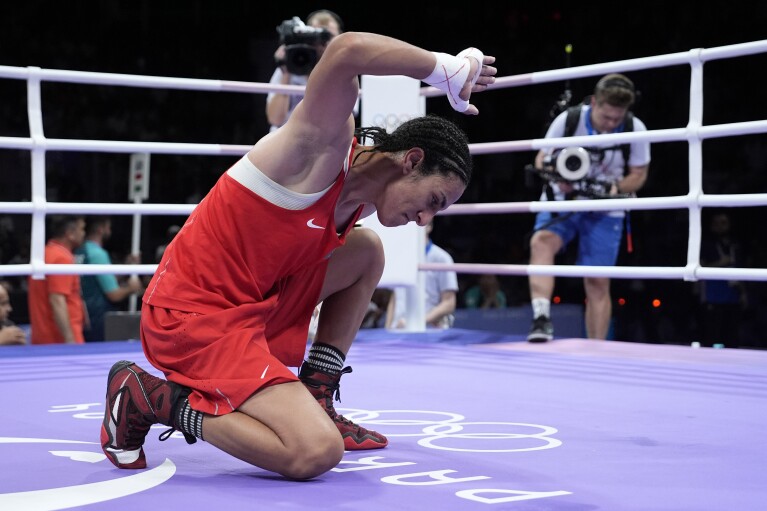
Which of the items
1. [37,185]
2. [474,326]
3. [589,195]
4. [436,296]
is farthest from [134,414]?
[474,326]

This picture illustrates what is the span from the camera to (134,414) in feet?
5.07

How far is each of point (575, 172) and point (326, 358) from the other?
76.3 inches

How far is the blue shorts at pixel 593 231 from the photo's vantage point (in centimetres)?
362

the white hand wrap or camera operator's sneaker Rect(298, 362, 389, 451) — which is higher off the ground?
the white hand wrap

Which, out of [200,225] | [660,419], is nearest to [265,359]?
[200,225]

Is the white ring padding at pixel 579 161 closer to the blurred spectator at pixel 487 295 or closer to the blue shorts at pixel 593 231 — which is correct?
the blue shorts at pixel 593 231

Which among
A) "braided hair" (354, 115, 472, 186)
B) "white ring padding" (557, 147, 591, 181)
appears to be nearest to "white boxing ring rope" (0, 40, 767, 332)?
"white ring padding" (557, 147, 591, 181)

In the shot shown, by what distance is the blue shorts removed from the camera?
3621mm

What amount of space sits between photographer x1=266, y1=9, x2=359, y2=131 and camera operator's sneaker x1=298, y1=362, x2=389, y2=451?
1.96m

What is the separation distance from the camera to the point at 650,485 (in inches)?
54.7

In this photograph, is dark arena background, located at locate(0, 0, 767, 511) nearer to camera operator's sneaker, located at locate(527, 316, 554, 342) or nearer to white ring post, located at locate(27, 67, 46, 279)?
camera operator's sneaker, located at locate(527, 316, 554, 342)

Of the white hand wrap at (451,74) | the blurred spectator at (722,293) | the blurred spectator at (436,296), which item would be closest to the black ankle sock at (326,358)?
the white hand wrap at (451,74)

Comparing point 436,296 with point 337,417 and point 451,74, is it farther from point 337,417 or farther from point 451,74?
point 451,74

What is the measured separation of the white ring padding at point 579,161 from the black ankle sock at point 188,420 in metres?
2.27
